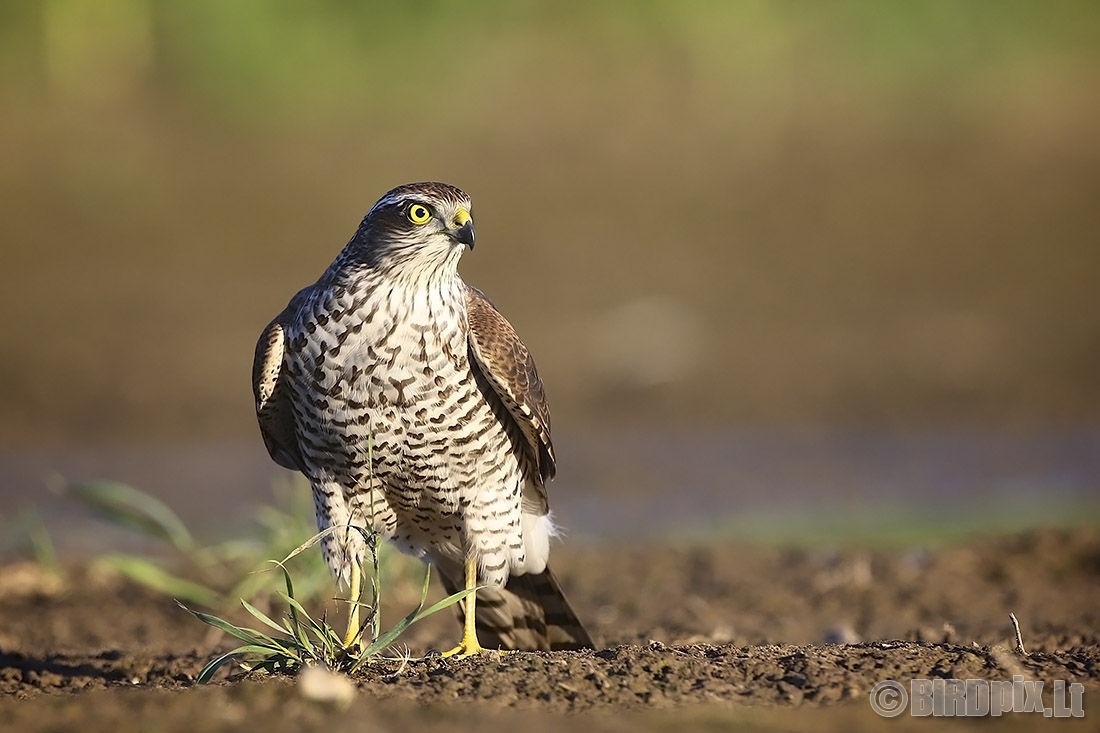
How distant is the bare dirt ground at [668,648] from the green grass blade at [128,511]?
426 mm

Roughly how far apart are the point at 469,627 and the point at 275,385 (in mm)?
1091

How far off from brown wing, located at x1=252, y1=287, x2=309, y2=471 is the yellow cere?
49 centimetres

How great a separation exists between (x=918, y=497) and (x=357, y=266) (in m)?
5.79

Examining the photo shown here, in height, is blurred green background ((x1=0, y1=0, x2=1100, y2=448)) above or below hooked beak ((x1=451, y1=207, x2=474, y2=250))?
above

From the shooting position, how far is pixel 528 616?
569 cm

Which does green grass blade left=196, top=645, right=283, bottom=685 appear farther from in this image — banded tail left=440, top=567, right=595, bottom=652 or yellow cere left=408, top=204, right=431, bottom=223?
yellow cere left=408, top=204, right=431, bottom=223

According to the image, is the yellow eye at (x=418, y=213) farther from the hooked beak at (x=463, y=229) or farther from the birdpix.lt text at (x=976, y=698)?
the birdpix.lt text at (x=976, y=698)

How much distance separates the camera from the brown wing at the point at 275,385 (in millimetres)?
5145

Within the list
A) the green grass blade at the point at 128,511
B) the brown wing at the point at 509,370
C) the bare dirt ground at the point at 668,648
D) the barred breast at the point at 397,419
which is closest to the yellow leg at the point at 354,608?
the barred breast at the point at 397,419

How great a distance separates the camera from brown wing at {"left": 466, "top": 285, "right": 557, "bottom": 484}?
505cm

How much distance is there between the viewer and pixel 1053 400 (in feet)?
41.0

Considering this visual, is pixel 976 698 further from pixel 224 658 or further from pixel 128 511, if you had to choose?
pixel 128 511

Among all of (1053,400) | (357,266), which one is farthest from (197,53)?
(357,266)

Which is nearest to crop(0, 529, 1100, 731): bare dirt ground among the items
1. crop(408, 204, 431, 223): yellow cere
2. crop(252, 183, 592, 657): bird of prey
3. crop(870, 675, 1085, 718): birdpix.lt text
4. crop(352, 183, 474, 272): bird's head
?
crop(870, 675, 1085, 718): birdpix.lt text
